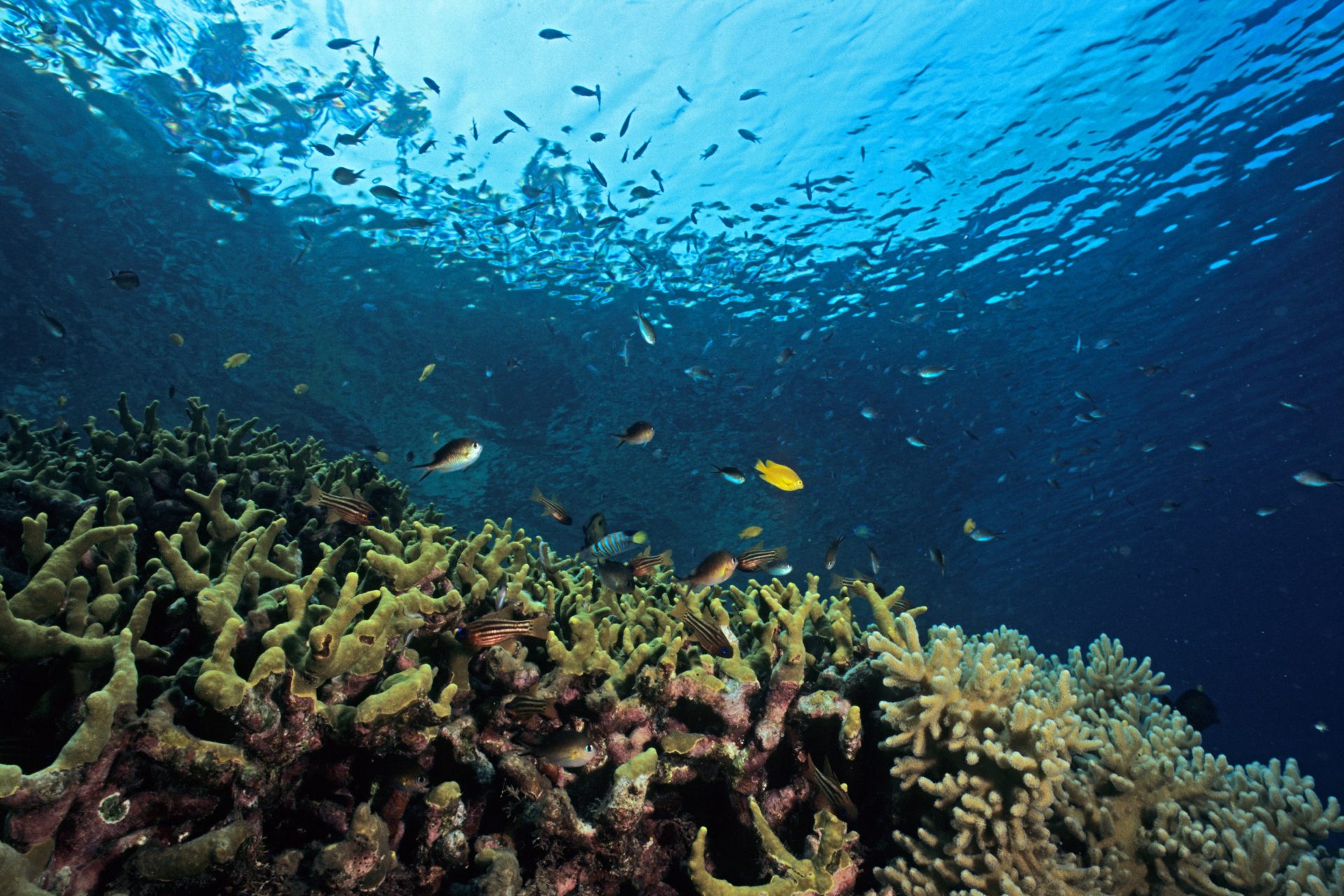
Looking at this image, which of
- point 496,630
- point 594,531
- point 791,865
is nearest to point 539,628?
point 496,630

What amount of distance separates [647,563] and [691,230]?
15573 millimetres

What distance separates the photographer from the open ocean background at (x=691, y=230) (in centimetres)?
1305

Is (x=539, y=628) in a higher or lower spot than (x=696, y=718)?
higher

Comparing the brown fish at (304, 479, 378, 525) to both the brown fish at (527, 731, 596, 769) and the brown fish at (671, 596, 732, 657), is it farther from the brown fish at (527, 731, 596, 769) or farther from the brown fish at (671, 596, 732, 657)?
the brown fish at (671, 596, 732, 657)

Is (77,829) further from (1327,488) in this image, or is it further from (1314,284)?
(1327,488)

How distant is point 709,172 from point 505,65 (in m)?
6.11

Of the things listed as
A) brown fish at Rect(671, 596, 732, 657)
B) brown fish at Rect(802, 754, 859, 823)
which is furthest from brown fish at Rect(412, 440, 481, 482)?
brown fish at Rect(802, 754, 859, 823)

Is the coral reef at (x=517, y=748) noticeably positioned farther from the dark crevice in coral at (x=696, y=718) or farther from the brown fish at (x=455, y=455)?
the brown fish at (x=455, y=455)

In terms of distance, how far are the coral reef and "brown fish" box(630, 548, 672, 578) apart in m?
0.38

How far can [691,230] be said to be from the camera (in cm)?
1764

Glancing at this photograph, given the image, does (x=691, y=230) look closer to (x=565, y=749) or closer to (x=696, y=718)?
(x=696, y=718)

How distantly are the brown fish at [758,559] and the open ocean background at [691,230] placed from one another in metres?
6.57

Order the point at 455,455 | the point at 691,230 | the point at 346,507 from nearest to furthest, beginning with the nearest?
1. the point at 346,507
2. the point at 455,455
3. the point at 691,230

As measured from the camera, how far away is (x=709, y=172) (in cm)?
1622
